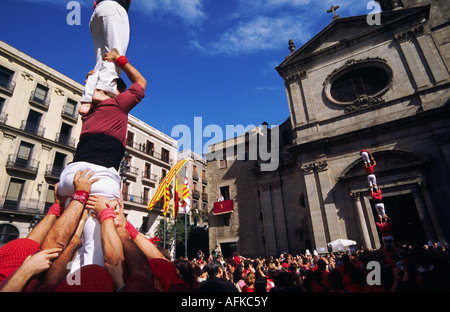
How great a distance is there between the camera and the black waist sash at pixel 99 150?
2.38 meters

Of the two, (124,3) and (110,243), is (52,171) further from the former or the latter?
(110,243)

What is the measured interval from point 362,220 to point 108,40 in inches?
628

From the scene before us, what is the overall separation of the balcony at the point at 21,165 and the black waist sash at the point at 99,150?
21.6 meters

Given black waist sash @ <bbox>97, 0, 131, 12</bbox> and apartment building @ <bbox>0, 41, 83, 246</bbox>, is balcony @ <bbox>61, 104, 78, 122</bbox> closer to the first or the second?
apartment building @ <bbox>0, 41, 83, 246</bbox>

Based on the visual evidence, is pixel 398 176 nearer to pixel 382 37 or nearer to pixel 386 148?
pixel 386 148

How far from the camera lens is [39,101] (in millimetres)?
21562

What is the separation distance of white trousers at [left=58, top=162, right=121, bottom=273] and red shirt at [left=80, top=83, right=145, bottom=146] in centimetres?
40

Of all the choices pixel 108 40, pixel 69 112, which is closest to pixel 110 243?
pixel 108 40

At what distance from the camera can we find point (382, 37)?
17.2 m

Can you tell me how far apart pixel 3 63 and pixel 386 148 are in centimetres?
2963

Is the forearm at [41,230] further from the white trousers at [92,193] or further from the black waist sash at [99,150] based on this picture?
the black waist sash at [99,150]
